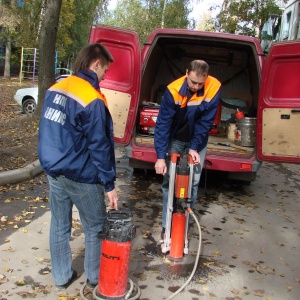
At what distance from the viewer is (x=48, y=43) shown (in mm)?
10539

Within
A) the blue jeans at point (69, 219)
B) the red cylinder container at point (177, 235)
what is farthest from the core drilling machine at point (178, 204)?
the blue jeans at point (69, 219)

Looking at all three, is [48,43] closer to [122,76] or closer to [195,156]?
[122,76]

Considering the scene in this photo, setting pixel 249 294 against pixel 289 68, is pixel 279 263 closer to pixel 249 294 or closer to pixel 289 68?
pixel 249 294

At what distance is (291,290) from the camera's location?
365 centimetres

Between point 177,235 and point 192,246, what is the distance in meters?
0.56

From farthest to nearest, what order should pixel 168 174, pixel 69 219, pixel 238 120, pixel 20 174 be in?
pixel 238 120 → pixel 20 174 → pixel 168 174 → pixel 69 219

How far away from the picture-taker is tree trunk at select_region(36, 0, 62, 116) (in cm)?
1034

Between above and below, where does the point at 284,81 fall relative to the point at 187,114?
above

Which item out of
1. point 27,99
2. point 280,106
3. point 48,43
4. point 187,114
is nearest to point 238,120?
point 280,106

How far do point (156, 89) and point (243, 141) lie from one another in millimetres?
2656

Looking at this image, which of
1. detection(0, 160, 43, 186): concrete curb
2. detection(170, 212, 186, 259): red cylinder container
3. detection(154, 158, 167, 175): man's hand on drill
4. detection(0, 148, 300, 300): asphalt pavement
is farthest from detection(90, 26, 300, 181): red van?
detection(170, 212, 186, 259): red cylinder container

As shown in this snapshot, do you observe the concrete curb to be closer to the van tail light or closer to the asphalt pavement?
the asphalt pavement

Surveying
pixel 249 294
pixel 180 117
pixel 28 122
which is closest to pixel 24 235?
pixel 180 117

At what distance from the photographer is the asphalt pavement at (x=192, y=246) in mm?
3504
